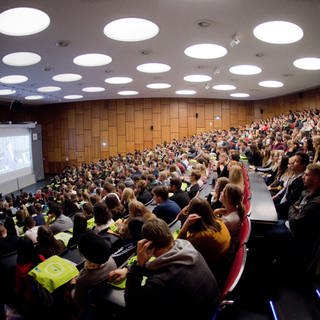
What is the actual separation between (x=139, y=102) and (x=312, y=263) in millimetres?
18187

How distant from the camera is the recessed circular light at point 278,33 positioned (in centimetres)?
700

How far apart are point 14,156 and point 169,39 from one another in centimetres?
1331

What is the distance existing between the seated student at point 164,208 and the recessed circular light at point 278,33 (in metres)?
4.72

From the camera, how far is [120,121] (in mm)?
20453

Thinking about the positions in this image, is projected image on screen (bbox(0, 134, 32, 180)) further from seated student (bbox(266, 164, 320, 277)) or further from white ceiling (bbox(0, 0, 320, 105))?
seated student (bbox(266, 164, 320, 277))

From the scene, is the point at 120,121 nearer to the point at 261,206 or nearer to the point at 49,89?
the point at 49,89

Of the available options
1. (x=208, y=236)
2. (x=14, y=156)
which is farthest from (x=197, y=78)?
(x=208, y=236)

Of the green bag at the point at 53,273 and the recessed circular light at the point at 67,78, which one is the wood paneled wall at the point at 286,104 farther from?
the green bag at the point at 53,273

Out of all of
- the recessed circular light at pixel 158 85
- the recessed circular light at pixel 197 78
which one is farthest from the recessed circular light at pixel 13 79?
the recessed circular light at pixel 197 78

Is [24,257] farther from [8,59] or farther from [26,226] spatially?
[8,59]

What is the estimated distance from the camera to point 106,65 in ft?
33.3

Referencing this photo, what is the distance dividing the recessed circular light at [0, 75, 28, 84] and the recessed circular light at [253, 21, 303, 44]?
8.57 metres

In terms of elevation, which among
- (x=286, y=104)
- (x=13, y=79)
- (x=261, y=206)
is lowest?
→ (x=261, y=206)

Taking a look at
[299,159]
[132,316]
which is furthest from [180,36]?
[132,316]
